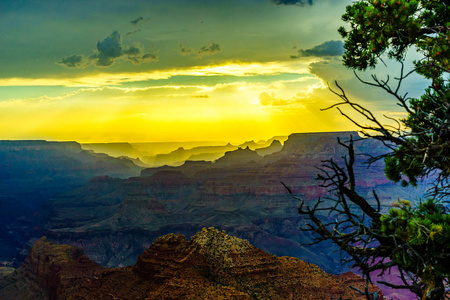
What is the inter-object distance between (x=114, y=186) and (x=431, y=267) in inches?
5201

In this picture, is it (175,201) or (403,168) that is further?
(175,201)

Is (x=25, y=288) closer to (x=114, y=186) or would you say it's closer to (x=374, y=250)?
(x=374, y=250)

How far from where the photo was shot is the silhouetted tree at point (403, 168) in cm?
431

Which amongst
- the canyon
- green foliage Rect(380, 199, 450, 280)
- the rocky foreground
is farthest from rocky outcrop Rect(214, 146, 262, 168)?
green foliage Rect(380, 199, 450, 280)


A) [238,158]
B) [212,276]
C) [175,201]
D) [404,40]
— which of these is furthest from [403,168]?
[238,158]

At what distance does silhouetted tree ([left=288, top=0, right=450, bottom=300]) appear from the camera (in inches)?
170

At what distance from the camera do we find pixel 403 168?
6445 mm

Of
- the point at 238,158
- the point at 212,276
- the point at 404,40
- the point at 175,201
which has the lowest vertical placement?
the point at 175,201

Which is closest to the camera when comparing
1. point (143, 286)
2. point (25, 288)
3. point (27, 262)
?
point (143, 286)

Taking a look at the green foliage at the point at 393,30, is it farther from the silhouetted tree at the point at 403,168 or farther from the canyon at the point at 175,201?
the canyon at the point at 175,201

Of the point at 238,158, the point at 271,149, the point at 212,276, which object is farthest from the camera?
the point at 271,149

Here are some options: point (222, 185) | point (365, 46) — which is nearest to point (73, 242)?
point (222, 185)

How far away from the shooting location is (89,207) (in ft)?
368

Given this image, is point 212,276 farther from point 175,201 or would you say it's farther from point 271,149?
point 271,149
